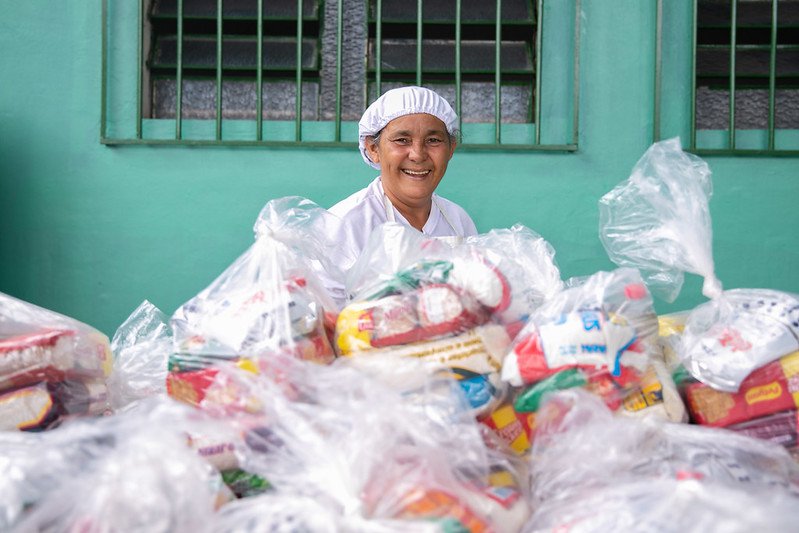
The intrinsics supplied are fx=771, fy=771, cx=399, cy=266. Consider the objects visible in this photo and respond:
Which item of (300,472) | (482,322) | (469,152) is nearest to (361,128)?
(469,152)

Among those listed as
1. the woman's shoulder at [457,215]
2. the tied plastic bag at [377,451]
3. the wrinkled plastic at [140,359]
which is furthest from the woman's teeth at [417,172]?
the tied plastic bag at [377,451]

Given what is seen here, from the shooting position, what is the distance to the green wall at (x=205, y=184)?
10.3ft

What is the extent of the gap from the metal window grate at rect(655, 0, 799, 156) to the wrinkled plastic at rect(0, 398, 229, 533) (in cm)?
260

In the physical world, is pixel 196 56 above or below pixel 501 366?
above

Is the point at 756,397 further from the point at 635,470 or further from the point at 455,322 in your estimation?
the point at 455,322

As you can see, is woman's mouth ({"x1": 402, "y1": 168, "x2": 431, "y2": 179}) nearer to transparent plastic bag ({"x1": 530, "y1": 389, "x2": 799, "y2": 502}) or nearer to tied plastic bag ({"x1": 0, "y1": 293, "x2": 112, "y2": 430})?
tied plastic bag ({"x1": 0, "y1": 293, "x2": 112, "y2": 430})

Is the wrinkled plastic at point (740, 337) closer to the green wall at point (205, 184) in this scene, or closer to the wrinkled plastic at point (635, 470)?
the wrinkled plastic at point (635, 470)

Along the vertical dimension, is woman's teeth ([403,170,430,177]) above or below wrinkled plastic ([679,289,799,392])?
above

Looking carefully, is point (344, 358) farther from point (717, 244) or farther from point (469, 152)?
point (717, 244)

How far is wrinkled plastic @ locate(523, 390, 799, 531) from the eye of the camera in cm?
97

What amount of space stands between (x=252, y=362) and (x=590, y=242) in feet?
7.35

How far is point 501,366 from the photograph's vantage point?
49.3 inches

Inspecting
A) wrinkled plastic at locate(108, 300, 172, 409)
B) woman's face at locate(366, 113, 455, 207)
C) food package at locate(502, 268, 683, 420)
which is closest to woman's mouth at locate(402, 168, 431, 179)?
woman's face at locate(366, 113, 455, 207)

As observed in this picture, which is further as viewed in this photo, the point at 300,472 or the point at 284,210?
the point at 284,210
